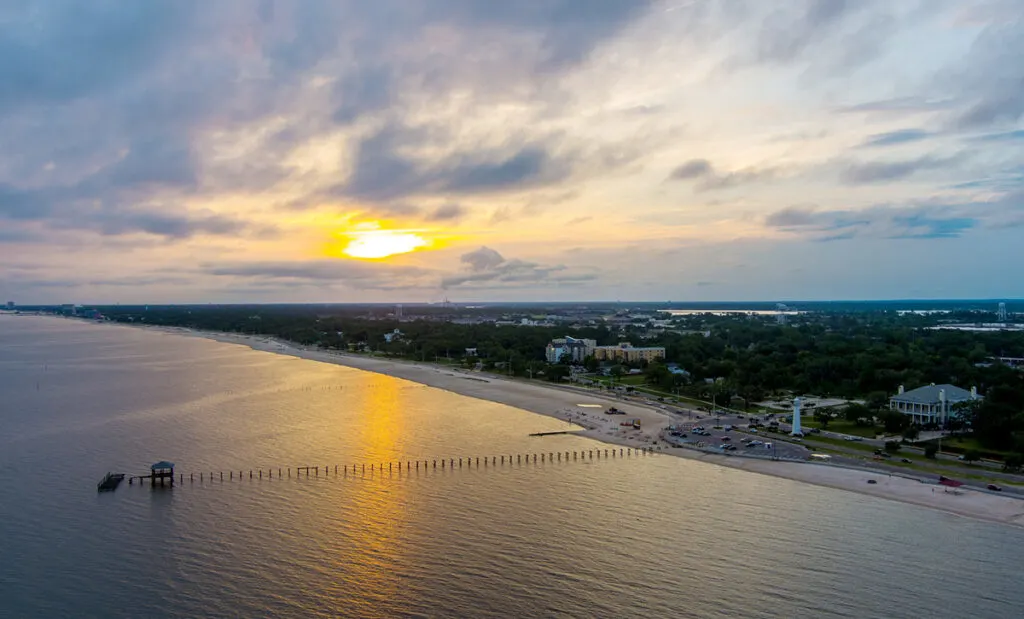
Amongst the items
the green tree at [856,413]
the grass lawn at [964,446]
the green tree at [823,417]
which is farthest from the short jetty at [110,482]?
the green tree at [856,413]

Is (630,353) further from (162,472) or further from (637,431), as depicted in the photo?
(162,472)

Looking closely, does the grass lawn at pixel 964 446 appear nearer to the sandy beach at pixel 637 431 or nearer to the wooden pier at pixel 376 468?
the sandy beach at pixel 637 431

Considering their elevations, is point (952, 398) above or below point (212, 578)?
above

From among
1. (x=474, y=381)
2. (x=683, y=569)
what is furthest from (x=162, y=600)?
(x=474, y=381)

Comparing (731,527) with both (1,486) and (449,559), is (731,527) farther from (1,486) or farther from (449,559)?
(1,486)

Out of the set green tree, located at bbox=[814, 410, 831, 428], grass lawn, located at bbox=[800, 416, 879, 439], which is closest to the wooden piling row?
grass lawn, located at bbox=[800, 416, 879, 439]

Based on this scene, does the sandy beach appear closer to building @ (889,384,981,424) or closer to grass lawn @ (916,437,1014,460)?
grass lawn @ (916,437,1014,460)
